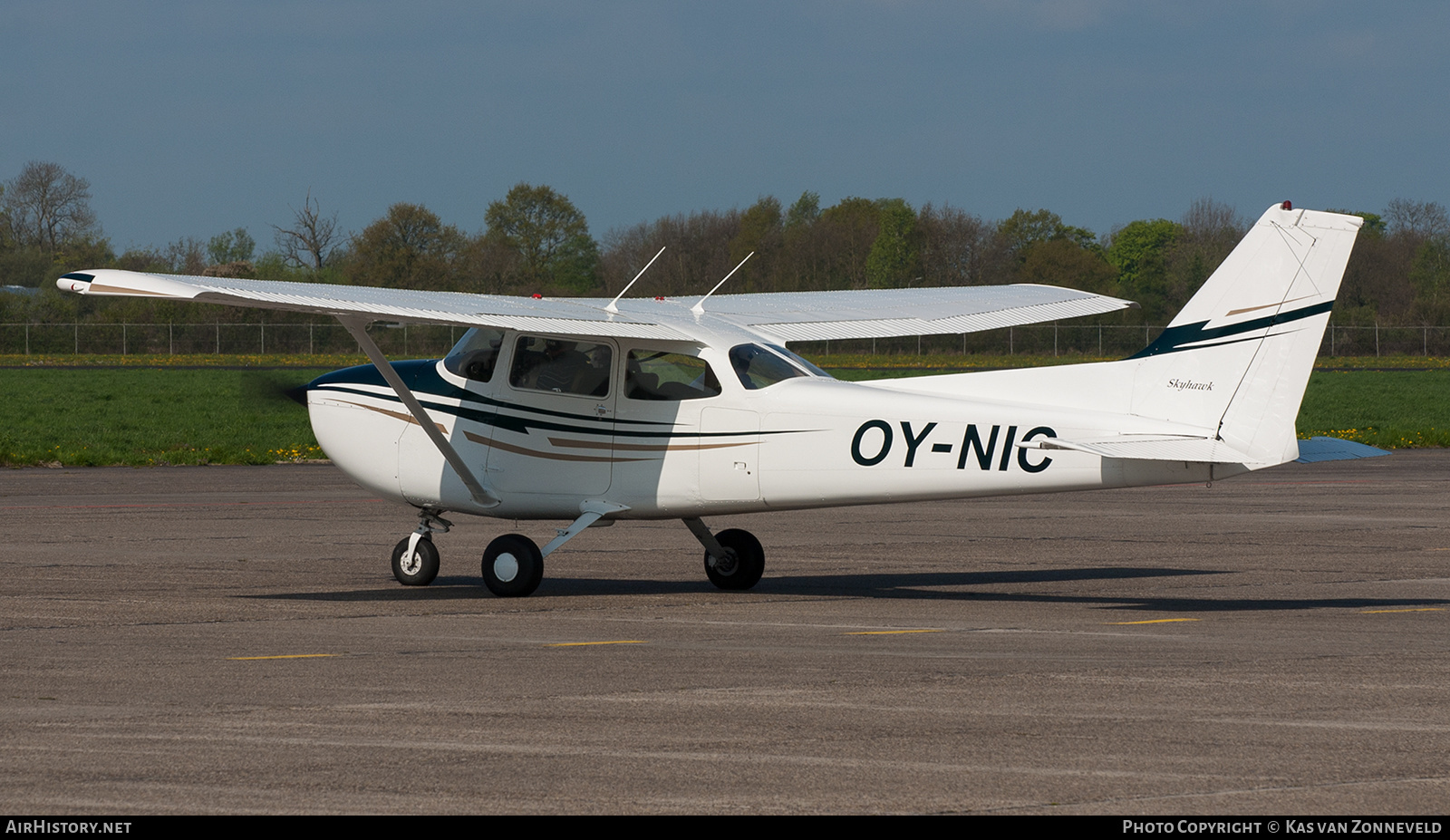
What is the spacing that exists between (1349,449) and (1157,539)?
4.87m

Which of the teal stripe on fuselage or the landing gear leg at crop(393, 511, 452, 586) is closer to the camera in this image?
the teal stripe on fuselage

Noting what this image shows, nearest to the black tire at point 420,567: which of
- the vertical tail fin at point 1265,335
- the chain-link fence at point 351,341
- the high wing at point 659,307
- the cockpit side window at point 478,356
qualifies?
the cockpit side window at point 478,356

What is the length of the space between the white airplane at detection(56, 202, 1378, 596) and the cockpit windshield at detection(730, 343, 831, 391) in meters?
0.02

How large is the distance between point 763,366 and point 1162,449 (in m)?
3.05

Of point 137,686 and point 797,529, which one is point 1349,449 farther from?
point 137,686

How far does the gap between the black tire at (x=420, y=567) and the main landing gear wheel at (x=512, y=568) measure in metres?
0.86

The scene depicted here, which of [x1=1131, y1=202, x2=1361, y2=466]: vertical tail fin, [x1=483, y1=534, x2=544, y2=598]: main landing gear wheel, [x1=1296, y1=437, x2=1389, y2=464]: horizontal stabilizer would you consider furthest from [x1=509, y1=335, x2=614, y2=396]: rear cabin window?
[x1=1296, y1=437, x2=1389, y2=464]: horizontal stabilizer

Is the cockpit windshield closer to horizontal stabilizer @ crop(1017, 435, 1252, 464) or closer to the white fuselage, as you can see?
the white fuselage

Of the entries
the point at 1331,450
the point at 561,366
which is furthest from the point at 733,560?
the point at 1331,450

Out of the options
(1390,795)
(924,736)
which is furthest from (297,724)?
(1390,795)

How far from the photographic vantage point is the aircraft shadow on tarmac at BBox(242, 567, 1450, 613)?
1180 cm

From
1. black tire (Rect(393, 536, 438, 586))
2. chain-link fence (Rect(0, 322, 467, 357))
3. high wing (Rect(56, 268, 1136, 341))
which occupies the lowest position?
black tire (Rect(393, 536, 438, 586))

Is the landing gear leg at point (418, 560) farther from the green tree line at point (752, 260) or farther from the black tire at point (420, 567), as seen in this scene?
the green tree line at point (752, 260)

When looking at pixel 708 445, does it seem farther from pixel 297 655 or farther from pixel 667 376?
pixel 297 655
